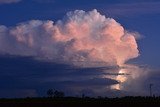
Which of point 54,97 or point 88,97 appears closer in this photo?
point 88,97
